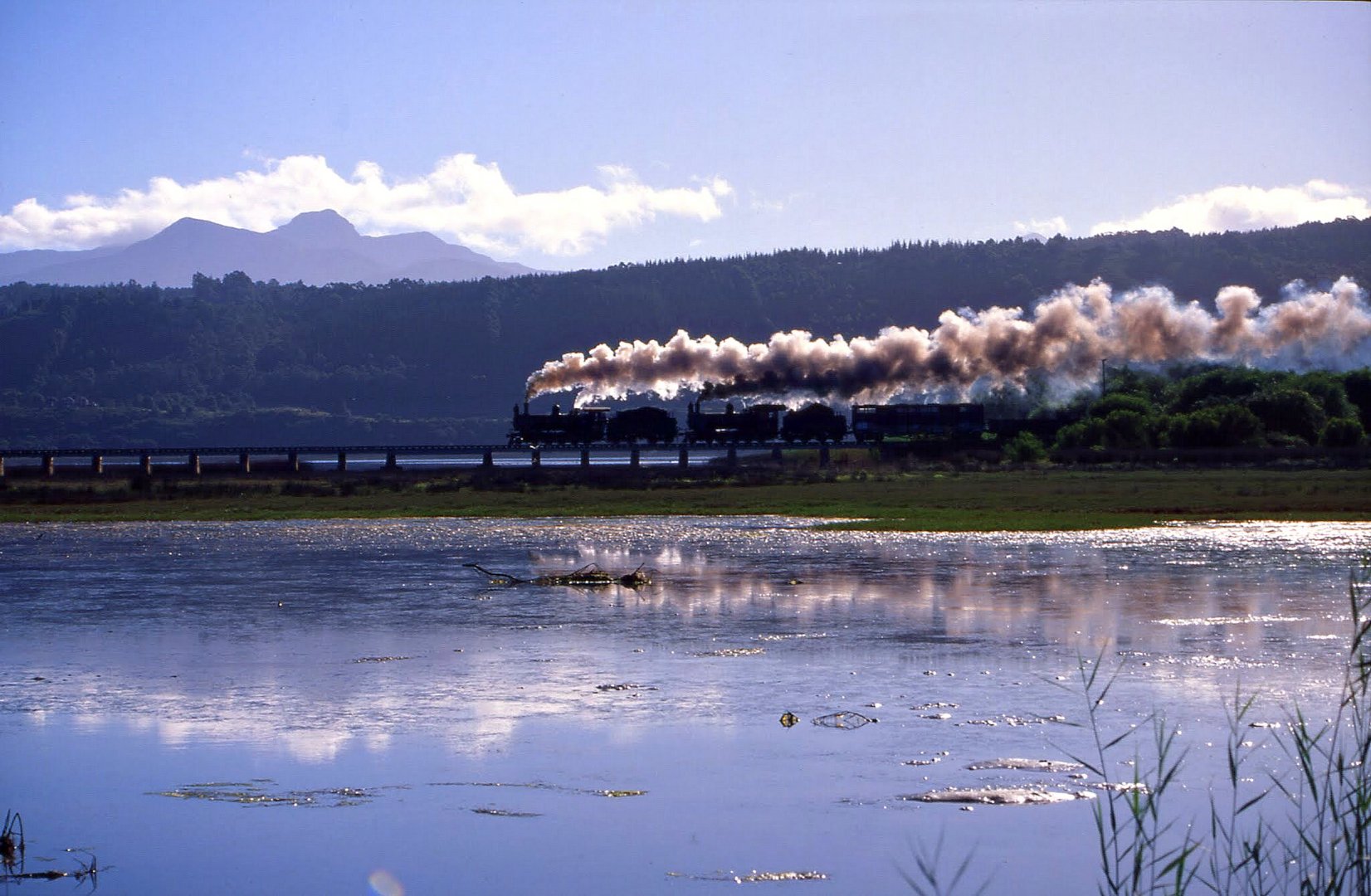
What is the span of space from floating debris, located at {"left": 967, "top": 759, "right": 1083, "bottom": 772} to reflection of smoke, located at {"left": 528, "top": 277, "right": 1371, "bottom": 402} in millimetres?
68811

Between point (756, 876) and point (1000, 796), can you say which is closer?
point (756, 876)

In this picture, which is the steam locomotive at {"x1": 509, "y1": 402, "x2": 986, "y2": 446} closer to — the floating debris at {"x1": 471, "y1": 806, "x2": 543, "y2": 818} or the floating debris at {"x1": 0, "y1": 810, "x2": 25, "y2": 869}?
the floating debris at {"x1": 471, "y1": 806, "x2": 543, "y2": 818}

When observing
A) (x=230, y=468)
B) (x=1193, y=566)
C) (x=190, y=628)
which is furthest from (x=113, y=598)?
(x=230, y=468)

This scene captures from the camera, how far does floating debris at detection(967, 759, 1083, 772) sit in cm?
1144

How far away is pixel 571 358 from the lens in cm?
9750

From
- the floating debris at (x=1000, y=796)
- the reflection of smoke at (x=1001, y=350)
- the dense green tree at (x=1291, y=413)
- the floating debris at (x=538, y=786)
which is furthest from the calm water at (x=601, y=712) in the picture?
the dense green tree at (x=1291, y=413)

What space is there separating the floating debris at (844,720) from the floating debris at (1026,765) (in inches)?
66.5

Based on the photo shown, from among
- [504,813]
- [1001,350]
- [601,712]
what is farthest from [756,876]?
[1001,350]

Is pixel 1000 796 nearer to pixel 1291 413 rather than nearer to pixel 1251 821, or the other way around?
pixel 1251 821

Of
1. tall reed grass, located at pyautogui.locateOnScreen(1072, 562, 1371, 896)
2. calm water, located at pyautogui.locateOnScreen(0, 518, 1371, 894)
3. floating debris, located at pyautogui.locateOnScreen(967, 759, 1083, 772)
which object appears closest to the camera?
tall reed grass, located at pyautogui.locateOnScreen(1072, 562, 1371, 896)

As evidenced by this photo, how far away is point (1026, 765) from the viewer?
11562 mm

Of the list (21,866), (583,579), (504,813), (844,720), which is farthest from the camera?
(583,579)

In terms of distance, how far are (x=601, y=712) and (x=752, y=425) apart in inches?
3088

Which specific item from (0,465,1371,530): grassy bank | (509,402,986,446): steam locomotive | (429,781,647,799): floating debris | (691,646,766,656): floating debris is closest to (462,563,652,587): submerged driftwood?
(691,646,766,656): floating debris
